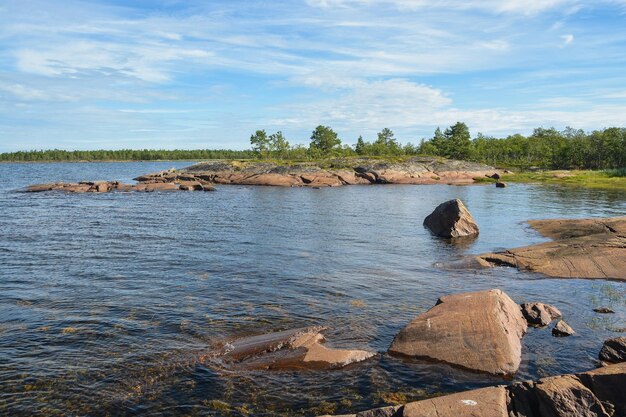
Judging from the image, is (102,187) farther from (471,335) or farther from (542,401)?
(542,401)

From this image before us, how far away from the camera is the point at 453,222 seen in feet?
118

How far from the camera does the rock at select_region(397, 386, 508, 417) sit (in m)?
8.99

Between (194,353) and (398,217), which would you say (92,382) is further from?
(398,217)

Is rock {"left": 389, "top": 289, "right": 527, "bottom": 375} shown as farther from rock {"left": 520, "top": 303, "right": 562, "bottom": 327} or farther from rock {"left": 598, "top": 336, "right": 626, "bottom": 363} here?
rock {"left": 598, "top": 336, "right": 626, "bottom": 363}

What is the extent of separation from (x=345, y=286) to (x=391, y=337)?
21.0ft

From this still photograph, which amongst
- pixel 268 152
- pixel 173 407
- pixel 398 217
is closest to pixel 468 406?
Answer: pixel 173 407

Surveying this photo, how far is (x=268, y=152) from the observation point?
169750 millimetres

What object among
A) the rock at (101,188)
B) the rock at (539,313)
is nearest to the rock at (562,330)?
the rock at (539,313)

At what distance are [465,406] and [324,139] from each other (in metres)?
160

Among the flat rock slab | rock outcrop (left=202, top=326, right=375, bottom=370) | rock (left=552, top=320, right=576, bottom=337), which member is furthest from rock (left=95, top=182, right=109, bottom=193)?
rock (left=552, top=320, right=576, bottom=337)

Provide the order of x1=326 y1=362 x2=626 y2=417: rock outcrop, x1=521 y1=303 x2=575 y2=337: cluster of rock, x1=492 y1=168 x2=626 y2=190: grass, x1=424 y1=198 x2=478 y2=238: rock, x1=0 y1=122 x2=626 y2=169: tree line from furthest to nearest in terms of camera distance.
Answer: x1=0 y1=122 x2=626 y2=169: tree line < x1=492 y1=168 x2=626 y2=190: grass < x1=424 y1=198 x2=478 y2=238: rock < x1=521 y1=303 x2=575 y2=337: cluster of rock < x1=326 y1=362 x2=626 y2=417: rock outcrop

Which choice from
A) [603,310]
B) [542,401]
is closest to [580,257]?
[603,310]

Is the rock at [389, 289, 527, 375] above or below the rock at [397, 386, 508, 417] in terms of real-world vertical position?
below

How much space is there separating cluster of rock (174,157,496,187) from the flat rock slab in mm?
74020
